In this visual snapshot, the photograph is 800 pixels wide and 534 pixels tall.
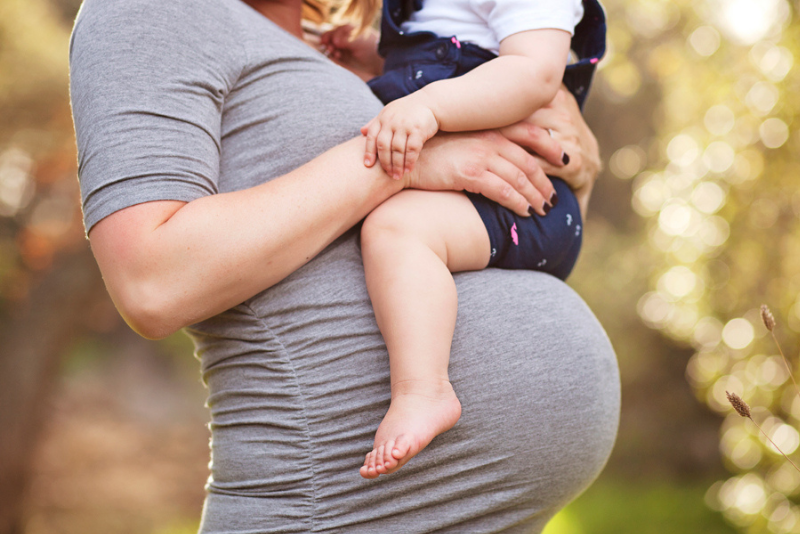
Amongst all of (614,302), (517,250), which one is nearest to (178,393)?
(614,302)

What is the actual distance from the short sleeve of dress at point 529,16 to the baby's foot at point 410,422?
73cm

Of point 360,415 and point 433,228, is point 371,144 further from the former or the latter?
point 360,415

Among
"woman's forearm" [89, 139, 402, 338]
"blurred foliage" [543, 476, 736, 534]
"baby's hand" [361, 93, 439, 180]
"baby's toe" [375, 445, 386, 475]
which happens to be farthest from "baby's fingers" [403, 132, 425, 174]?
"blurred foliage" [543, 476, 736, 534]

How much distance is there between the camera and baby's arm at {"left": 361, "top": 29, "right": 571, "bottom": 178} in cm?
110

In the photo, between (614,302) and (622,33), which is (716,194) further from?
(614,302)

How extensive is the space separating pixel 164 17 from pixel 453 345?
0.72 meters

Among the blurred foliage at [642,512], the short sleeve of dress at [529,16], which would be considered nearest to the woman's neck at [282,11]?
the short sleeve of dress at [529,16]

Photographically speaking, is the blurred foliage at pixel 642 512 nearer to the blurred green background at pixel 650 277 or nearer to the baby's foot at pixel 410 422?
the blurred green background at pixel 650 277

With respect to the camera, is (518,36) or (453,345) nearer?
(453,345)

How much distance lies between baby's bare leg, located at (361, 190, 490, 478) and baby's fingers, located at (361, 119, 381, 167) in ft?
0.31

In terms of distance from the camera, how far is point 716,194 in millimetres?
3646

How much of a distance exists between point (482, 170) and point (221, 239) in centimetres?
50

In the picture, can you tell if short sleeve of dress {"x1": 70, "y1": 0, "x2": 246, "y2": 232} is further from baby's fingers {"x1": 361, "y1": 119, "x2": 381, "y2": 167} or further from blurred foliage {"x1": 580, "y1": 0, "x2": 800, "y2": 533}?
blurred foliage {"x1": 580, "y1": 0, "x2": 800, "y2": 533}

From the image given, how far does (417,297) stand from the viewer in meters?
1.06
